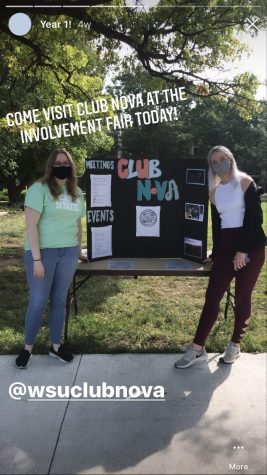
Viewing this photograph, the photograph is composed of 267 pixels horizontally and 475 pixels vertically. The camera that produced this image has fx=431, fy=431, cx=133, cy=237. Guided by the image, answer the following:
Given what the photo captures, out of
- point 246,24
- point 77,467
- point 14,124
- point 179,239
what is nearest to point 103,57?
point 14,124

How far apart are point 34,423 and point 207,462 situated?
3.58 ft

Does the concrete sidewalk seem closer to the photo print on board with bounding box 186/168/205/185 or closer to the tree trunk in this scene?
the photo print on board with bounding box 186/168/205/185

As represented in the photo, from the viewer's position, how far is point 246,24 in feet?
21.8

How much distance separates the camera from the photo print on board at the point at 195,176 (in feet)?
14.5

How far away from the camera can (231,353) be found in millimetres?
3604

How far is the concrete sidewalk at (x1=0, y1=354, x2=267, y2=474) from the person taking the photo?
2336mm

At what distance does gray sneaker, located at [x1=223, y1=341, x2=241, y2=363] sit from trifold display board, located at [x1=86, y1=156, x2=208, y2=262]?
1137mm

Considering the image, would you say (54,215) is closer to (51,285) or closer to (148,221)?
(51,285)

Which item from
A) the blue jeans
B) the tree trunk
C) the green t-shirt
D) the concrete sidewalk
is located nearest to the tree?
the green t-shirt

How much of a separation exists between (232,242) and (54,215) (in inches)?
55.7

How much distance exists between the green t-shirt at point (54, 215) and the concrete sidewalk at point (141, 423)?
1052 mm

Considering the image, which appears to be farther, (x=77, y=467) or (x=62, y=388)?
(x=62, y=388)

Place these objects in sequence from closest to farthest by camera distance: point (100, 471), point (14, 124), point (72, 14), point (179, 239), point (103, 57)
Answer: point (100, 471) → point (179, 239) → point (72, 14) → point (103, 57) → point (14, 124)

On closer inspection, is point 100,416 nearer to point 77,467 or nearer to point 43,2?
point 77,467
